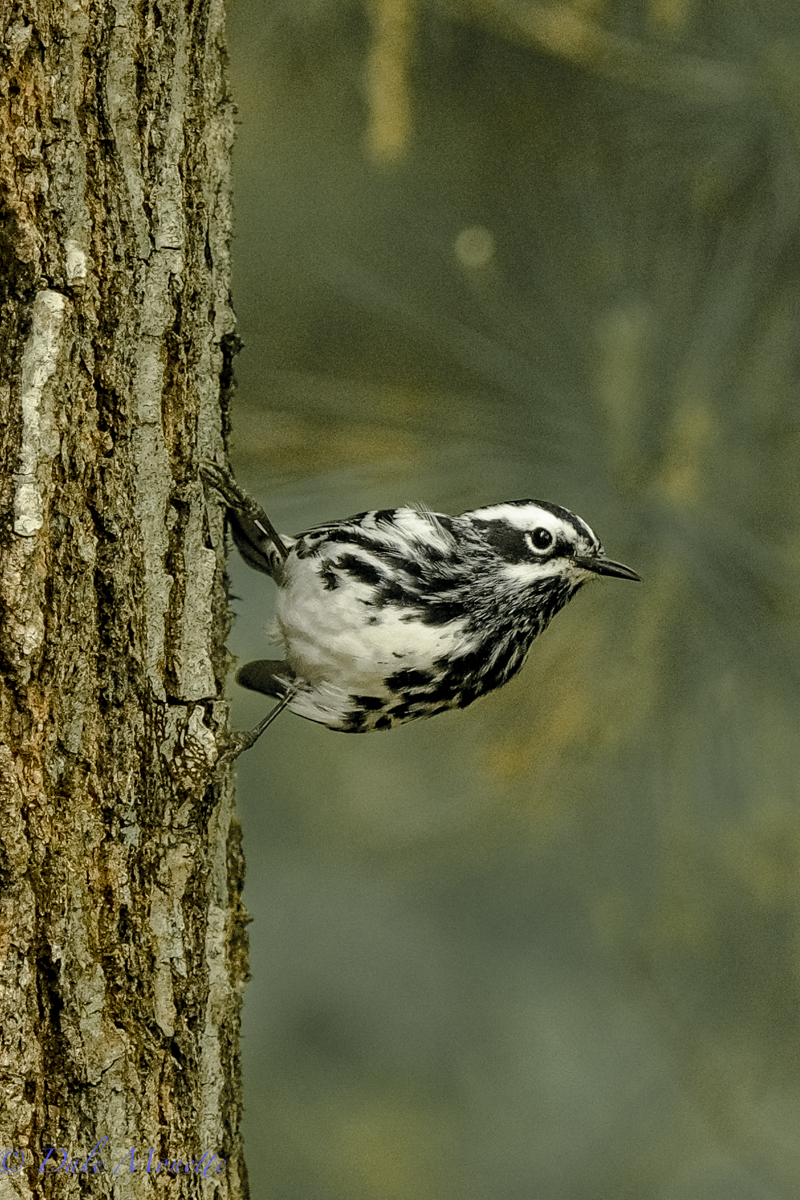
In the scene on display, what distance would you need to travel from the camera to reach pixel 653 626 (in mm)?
1686

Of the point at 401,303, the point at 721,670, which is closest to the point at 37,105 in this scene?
the point at 401,303

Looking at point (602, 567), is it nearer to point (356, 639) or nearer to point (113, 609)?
point (356, 639)

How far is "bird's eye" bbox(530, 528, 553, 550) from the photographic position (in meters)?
Answer: 1.20

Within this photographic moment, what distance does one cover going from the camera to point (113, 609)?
0.84m

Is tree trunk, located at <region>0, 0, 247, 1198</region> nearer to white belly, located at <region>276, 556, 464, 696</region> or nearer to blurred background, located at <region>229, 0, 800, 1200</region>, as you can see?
white belly, located at <region>276, 556, 464, 696</region>

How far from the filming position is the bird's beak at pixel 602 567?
3.89 ft

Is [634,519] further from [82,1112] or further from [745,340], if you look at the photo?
[82,1112]

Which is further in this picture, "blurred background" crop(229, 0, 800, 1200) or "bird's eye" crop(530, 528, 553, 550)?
"blurred background" crop(229, 0, 800, 1200)

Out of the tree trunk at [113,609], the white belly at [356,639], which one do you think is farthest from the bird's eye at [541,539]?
the tree trunk at [113,609]

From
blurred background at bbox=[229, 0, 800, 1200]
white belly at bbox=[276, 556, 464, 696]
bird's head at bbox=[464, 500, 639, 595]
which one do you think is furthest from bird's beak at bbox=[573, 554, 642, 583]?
blurred background at bbox=[229, 0, 800, 1200]

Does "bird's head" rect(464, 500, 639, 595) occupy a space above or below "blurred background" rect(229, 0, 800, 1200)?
below

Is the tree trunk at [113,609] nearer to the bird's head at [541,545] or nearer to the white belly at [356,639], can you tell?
the white belly at [356,639]

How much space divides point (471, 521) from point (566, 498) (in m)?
0.43

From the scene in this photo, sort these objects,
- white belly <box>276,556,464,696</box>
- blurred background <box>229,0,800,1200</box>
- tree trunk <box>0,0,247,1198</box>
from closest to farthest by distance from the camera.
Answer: tree trunk <box>0,0,247,1198</box> → white belly <box>276,556,464,696</box> → blurred background <box>229,0,800,1200</box>
